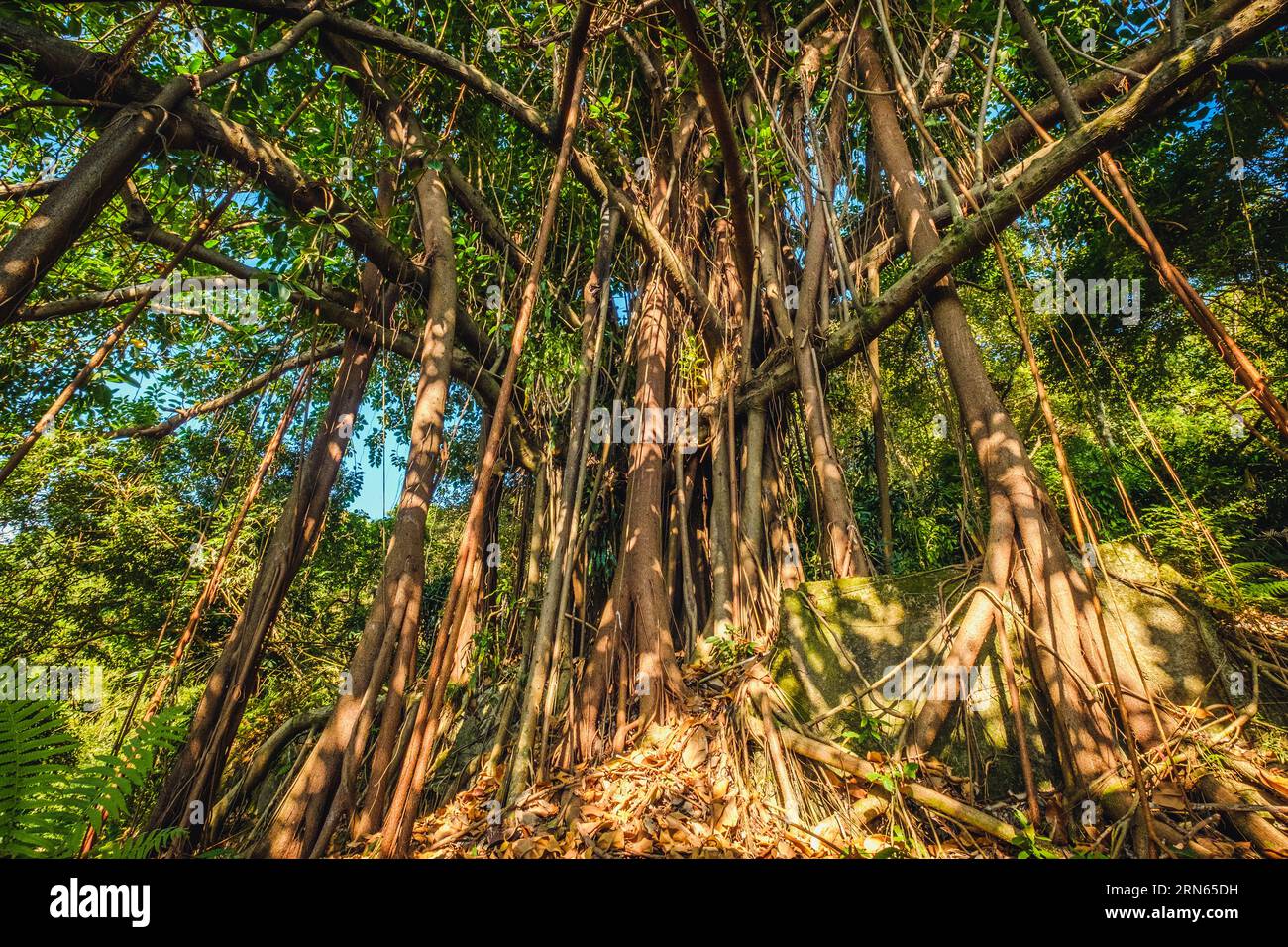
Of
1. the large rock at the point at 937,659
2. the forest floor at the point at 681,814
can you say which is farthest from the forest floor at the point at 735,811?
the large rock at the point at 937,659

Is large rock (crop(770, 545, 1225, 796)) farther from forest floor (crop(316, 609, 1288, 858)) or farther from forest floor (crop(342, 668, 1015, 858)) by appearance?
forest floor (crop(342, 668, 1015, 858))

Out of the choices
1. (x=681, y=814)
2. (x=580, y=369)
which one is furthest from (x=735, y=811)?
(x=580, y=369)

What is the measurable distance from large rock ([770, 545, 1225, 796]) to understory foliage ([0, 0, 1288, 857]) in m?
0.07

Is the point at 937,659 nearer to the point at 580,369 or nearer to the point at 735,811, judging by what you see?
the point at 735,811

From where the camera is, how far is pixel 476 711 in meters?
3.52

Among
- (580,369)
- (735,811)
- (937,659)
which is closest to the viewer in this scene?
(735,811)

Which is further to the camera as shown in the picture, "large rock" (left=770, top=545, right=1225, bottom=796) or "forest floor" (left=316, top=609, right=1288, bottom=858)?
"large rock" (left=770, top=545, right=1225, bottom=796)

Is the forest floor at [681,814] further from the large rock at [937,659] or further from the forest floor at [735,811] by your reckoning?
the large rock at [937,659]

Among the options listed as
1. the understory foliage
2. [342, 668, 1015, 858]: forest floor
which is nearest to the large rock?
the understory foliage

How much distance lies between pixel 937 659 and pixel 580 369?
2.09 meters

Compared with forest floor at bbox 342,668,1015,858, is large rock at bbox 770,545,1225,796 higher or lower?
higher

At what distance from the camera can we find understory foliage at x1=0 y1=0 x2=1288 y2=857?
1.88 metres

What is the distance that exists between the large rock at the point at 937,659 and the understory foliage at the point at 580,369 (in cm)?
7

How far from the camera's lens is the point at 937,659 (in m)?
2.04
